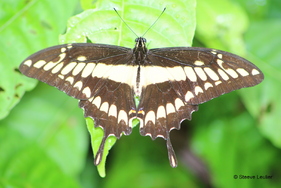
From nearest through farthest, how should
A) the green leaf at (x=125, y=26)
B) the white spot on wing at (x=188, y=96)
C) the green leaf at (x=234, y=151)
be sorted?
the green leaf at (x=125, y=26) < the white spot on wing at (x=188, y=96) < the green leaf at (x=234, y=151)

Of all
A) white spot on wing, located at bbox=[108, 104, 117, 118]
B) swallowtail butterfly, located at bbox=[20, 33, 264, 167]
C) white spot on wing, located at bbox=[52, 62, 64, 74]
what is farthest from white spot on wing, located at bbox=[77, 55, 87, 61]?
white spot on wing, located at bbox=[108, 104, 117, 118]

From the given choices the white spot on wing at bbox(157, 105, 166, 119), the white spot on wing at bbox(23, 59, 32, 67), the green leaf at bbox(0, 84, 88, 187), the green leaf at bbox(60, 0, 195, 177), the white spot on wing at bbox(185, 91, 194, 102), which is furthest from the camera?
the green leaf at bbox(0, 84, 88, 187)

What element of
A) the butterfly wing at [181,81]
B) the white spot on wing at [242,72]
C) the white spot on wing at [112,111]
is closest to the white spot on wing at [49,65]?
the white spot on wing at [112,111]

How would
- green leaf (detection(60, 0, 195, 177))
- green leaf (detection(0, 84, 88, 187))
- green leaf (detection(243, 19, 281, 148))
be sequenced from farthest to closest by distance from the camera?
green leaf (detection(243, 19, 281, 148)) < green leaf (detection(0, 84, 88, 187)) < green leaf (detection(60, 0, 195, 177))

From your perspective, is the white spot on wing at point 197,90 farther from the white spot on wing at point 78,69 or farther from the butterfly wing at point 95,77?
the white spot on wing at point 78,69

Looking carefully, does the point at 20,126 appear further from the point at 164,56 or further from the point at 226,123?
the point at 226,123

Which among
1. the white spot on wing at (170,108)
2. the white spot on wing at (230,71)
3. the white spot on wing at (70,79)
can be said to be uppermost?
the white spot on wing at (230,71)

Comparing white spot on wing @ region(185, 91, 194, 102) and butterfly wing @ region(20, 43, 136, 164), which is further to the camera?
white spot on wing @ region(185, 91, 194, 102)

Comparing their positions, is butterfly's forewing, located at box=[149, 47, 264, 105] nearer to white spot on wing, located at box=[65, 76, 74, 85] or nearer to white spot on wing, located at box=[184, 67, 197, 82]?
white spot on wing, located at box=[184, 67, 197, 82]
